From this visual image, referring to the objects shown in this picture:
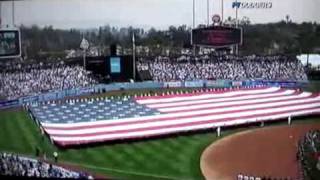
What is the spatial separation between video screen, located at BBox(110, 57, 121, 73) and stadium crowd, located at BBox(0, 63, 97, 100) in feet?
0.92

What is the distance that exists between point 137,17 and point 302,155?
2.55 m

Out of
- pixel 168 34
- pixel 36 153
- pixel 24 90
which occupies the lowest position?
pixel 36 153

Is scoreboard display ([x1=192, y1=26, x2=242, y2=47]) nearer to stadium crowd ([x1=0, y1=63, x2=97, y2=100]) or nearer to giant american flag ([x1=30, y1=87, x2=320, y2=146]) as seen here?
giant american flag ([x1=30, y1=87, x2=320, y2=146])

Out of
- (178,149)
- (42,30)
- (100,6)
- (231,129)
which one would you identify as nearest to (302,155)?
(231,129)

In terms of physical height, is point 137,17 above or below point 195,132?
above

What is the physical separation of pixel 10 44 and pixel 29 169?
1634 millimetres

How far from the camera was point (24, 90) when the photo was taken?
315 inches

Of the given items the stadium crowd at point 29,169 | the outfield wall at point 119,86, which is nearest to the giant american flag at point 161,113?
the outfield wall at point 119,86

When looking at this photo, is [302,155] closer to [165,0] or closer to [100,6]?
[165,0]

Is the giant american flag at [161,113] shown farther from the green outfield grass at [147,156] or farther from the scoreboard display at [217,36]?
the scoreboard display at [217,36]

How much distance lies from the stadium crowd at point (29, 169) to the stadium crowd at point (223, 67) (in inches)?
61.2

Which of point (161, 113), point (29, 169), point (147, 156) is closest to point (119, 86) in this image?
point (161, 113)

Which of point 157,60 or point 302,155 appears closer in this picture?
point 302,155

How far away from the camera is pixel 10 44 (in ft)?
26.6
